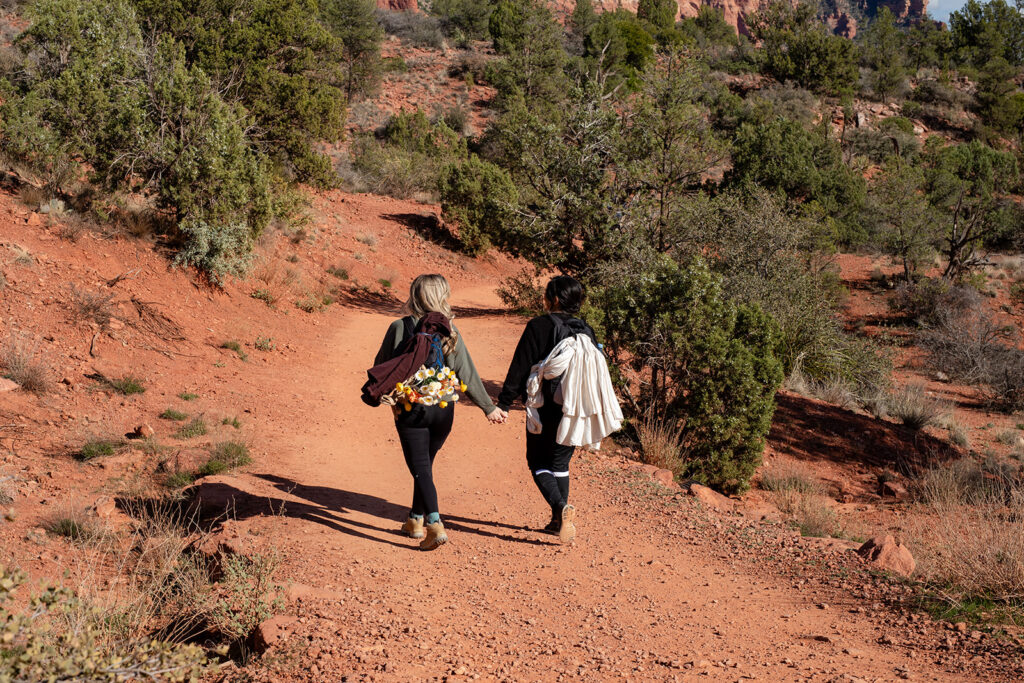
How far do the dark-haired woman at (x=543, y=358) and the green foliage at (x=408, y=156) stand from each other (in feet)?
60.0

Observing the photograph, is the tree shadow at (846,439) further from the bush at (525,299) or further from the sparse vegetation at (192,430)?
the sparse vegetation at (192,430)

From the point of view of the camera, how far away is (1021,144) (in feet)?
124

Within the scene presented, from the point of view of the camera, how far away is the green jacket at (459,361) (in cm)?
467

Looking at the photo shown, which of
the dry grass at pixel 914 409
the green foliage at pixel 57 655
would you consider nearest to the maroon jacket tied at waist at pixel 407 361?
the green foliage at pixel 57 655

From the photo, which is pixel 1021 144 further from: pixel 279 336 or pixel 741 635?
pixel 741 635

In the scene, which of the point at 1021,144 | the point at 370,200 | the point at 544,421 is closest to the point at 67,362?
the point at 544,421

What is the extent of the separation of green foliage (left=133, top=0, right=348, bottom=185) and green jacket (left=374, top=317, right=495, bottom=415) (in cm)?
1238

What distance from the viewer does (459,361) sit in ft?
15.5

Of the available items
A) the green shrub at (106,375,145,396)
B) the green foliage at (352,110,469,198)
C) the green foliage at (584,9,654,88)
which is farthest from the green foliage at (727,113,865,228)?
the green shrub at (106,375,145,396)

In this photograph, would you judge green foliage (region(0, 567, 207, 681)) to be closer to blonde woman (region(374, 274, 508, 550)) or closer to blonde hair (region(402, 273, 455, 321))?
blonde woman (region(374, 274, 508, 550))

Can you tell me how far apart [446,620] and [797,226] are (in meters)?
11.8

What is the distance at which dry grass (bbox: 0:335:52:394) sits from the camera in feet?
24.3

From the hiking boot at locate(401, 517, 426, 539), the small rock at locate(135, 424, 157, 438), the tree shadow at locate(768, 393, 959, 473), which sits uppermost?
the hiking boot at locate(401, 517, 426, 539)

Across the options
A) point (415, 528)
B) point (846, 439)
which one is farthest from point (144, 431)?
point (846, 439)
